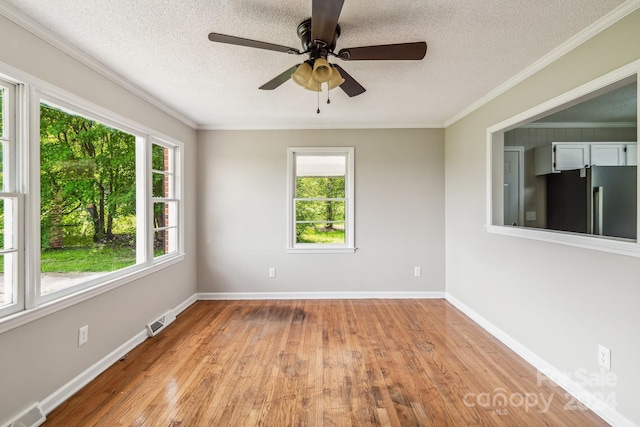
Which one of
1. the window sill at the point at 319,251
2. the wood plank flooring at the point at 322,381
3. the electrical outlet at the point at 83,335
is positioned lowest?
the wood plank flooring at the point at 322,381

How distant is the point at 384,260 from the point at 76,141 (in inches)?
141

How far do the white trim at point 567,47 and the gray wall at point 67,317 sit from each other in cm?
352

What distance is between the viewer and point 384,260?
403cm

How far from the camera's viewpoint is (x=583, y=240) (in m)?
1.89

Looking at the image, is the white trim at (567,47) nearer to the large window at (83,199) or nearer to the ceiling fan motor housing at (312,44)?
the ceiling fan motor housing at (312,44)

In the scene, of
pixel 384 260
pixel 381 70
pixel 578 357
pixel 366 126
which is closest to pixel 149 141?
pixel 381 70

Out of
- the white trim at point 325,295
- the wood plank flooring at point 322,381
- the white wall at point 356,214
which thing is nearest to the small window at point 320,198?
the white wall at point 356,214

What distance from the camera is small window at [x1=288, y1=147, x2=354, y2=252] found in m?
4.11

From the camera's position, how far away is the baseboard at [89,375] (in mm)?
1828

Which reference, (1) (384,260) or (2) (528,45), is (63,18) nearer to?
(2) (528,45)

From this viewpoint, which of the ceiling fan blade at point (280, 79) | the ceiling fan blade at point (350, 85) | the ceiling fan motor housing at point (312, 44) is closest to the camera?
the ceiling fan motor housing at point (312, 44)

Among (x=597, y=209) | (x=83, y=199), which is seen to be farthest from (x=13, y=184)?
(x=597, y=209)

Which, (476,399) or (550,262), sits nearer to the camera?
(476,399)

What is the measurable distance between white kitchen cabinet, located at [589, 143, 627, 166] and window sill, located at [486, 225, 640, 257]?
193 cm
